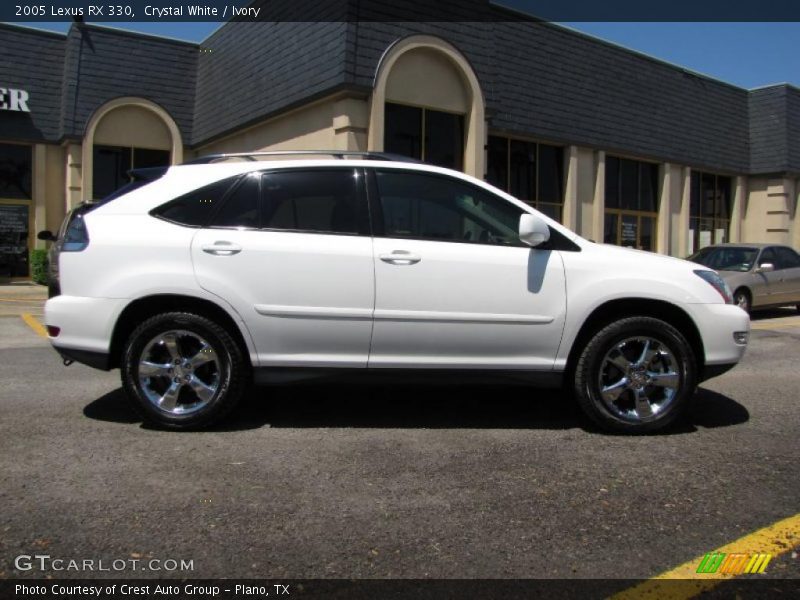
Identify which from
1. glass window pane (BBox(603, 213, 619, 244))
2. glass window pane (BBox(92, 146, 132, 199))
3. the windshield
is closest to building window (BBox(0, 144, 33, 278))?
glass window pane (BBox(92, 146, 132, 199))

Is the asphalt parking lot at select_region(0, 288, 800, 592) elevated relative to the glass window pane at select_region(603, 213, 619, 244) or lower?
lower

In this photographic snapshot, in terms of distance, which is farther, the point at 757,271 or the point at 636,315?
the point at 757,271

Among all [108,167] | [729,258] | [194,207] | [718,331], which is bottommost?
[718,331]

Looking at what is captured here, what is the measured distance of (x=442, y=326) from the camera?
4508 mm

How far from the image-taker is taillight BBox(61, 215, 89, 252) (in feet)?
14.9

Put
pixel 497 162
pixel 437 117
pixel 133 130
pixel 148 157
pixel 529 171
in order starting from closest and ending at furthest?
Result: pixel 437 117, pixel 497 162, pixel 529 171, pixel 133 130, pixel 148 157

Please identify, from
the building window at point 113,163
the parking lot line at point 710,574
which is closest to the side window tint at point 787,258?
the parking lot line at point 710,574

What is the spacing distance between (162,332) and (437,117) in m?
10.6

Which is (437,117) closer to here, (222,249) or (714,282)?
(714,282)

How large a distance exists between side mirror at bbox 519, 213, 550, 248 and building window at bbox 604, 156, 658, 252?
15.1m

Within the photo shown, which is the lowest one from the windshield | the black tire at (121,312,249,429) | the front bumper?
the black tire at (121,312,249,429)

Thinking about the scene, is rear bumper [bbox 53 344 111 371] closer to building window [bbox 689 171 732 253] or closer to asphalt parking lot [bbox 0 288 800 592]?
asphalt parking lot [bbox 0 288 800 592]

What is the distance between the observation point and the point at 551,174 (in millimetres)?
17703

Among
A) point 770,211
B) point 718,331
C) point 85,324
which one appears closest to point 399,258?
point 85,324
